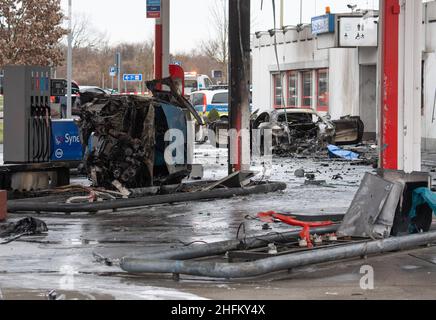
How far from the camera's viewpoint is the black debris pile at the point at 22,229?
37.5 feet

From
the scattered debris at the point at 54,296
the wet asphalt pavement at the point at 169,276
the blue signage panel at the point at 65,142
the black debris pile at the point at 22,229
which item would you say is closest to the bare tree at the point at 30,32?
the blue signage panel at the point at 65,142

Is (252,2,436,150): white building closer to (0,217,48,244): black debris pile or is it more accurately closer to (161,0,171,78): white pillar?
(161,0,171,78): white pillar

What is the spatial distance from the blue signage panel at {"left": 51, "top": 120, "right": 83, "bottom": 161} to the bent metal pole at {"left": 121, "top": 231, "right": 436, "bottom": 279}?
8871mm

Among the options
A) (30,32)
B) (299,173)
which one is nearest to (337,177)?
(299,173)

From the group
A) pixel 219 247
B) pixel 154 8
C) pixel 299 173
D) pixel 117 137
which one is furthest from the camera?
pixel 154 8

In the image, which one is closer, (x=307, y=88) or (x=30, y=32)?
(x=30, y=32)

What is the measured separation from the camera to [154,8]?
73.2 feet

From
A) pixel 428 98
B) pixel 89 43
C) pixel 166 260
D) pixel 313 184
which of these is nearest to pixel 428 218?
pixel 166 260

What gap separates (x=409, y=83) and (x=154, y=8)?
38.5ft

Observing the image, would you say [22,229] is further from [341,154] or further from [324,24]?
[324,24]

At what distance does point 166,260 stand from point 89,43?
→ 5599 centimetres

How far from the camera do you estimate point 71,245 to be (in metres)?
10.7

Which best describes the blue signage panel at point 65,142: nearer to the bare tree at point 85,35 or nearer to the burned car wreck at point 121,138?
the burned car wreck at point 121,138
